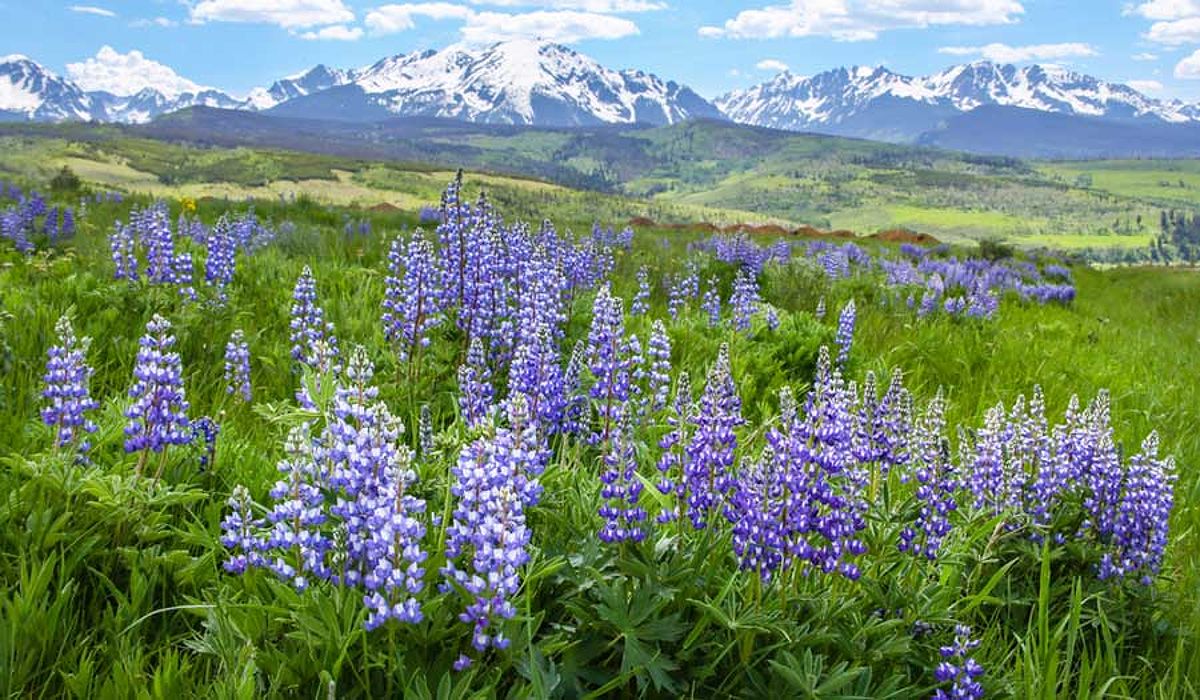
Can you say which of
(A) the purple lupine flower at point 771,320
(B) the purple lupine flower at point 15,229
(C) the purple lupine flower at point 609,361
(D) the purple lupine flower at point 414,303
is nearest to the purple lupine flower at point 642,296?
(A) the purple lupine flower at point 771,320

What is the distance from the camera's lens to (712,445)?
2.97m

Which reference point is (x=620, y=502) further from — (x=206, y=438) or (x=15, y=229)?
(x=15, y=229)

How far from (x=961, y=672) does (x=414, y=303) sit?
3.79 metres

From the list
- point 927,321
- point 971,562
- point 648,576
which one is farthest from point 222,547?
point 927,321

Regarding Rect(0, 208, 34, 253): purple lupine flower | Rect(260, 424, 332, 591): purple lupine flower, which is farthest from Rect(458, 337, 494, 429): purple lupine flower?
Rect(0, 208, 34, 253): purple lupine flower

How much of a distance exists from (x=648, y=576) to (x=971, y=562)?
1.81 metres

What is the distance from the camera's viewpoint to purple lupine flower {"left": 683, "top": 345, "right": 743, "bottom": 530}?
295cm

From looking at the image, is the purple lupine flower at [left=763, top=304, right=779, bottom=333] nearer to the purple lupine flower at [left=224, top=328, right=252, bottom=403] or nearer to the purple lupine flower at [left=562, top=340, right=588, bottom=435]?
the purple lupine flower at [left=562, top=340, right=588, bottom=435]

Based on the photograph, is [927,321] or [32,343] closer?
[32,343]

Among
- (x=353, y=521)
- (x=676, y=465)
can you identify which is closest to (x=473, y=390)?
(x=676, y=465)

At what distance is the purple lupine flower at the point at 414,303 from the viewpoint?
5227 millimetres

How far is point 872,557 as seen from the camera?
336 centimetres

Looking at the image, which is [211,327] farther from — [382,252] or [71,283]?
[382,252]

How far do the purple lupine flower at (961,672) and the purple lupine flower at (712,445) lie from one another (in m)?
0.86
